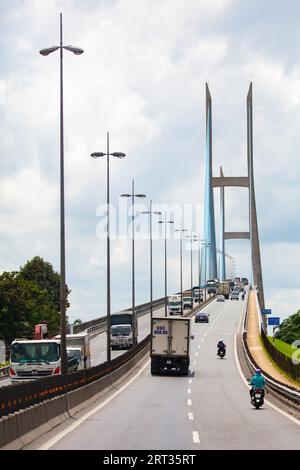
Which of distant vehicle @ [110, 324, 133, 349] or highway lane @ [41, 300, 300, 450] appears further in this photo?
distant vehicle @ [110, 324, 133, 349]

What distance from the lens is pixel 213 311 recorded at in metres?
150

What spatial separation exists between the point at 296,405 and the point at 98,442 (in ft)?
54.9

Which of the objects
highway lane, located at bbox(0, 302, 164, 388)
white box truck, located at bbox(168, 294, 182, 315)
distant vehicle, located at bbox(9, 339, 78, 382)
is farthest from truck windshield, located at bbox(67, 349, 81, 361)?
white box truck, located at bbox(168, 294, 182, 315)

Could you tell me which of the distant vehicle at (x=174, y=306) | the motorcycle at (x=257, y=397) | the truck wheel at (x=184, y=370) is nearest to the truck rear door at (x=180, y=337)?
the truck wheel at (x=184, y=370)

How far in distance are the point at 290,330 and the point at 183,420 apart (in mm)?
157105

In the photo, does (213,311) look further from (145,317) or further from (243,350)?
(243,350)

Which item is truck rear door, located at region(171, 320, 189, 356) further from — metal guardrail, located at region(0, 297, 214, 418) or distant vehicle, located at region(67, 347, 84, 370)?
metal guardrail, located at region(0, 297, 214, 418)

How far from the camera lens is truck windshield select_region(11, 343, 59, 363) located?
4566cm

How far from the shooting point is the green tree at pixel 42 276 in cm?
17150

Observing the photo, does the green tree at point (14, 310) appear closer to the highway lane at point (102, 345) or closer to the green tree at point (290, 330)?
the highway lane at point (102, 345)

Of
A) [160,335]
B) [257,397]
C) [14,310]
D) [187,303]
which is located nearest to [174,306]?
[187,303]

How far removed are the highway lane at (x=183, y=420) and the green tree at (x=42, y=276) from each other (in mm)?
109944

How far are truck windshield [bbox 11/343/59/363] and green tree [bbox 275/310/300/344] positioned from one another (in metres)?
134
